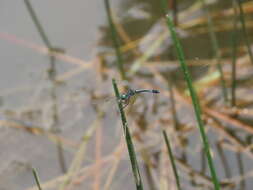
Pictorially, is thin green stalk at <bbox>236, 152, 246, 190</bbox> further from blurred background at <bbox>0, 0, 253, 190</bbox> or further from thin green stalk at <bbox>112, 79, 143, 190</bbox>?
thin green stalk at <bbox>112, 79, 143, 190</bbox>

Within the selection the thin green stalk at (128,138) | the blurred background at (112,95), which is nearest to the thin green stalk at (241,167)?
the blurred background at (112,95)

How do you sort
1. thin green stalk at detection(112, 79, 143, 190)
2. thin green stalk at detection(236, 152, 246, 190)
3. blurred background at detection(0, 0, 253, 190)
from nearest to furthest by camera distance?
thin green stalk at detection(112, 79, 143, 190), thin green stalk at detection(236, 152, 246, 190), blurred background at detection(0, 0, 253, 190)

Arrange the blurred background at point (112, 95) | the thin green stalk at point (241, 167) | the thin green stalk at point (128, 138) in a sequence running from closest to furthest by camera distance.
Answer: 1. the thin green stalk at point (128, 138)
2. the thin green stalk at point (241, 167)
3. the blurred background at point (112, 95)

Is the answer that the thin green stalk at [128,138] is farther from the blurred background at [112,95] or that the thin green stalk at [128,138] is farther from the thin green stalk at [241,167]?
the thin green stalk at [241,167]

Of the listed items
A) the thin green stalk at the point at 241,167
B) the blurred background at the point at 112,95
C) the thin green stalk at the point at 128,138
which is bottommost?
the thin green stalk at the point at 241,167

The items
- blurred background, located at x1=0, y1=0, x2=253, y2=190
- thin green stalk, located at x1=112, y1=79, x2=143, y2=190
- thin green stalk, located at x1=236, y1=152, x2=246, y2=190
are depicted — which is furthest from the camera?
blurred background, located at x1=0, y1=0, x2=253, y2=190

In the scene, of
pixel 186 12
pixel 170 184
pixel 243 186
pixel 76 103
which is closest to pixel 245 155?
pixel 243 186

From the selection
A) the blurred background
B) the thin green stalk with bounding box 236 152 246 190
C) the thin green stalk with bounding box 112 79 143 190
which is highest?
the blurred background

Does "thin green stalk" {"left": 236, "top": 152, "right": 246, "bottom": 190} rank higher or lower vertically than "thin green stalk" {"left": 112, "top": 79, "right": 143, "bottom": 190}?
lower

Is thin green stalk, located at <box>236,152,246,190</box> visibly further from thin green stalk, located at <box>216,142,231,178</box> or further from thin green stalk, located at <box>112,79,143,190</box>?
thin green stalk, located at <box>112,79,143,190</box>

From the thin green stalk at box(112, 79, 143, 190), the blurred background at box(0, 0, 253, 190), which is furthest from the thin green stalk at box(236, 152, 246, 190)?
the thin green stalk at box(112, 79, 143, 190)

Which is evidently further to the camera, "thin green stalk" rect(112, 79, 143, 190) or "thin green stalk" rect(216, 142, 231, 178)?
"thin green stalk" rect(216, 142, 231, 178)
